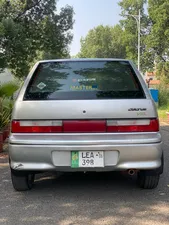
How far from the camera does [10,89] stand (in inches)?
295

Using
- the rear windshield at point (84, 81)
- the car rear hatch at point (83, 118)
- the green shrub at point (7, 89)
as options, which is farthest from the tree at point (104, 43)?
the car rear hatch at point (83, 118)

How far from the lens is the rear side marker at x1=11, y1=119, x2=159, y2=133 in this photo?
3479mm

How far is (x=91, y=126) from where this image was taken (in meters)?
3.48

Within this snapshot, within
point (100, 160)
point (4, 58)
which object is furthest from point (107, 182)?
point (4, 58)

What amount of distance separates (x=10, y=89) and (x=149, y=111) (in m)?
4.73

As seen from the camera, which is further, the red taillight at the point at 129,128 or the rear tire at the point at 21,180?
the rear tire at the point at 21,180

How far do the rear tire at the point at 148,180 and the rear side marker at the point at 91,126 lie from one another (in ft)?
2.33

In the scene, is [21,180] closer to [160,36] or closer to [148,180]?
[148,180]

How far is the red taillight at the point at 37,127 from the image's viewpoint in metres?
3.50

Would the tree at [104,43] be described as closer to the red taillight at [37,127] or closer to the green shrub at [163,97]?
the green shrub at [163,97]

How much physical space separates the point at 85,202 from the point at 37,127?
3.39 ft

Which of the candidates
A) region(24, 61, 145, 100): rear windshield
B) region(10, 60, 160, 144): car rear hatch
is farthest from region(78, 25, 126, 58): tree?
region(10, 60, 160, 144): car rear hatch

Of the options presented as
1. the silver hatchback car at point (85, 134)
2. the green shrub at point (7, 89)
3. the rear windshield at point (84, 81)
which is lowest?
the green shrub at point (7, 89)

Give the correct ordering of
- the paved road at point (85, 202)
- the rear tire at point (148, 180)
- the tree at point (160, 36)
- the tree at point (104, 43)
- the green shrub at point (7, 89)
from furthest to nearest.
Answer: the tree at point (104, 43) → the tree at point (160, 36) → the green shrub at point (7, 89) → the rear tire at point (148, 180) → the paved road at point (85, 202)
